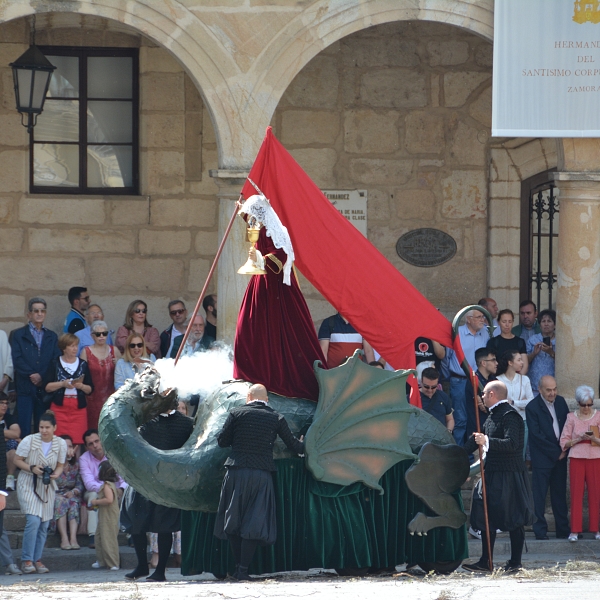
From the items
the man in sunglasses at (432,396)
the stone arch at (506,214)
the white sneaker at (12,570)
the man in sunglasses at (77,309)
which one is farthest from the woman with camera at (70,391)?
the stone arch at (506,214)

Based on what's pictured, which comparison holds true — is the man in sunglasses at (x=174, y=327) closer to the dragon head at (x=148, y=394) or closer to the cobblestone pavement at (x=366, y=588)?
the dragon head at (x=148, y=394)

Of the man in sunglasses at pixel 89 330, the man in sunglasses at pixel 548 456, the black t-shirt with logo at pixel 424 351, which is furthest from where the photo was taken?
the man in sunglasses at pixel 89 330

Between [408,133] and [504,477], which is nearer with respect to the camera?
[504,477]

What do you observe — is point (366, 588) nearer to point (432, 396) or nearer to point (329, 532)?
point (329, 532)

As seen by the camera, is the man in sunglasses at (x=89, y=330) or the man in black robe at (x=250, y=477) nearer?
Answer: the man in black robe at (x=250, y=477)

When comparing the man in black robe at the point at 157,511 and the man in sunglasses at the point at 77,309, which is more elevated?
the man in sunglasses at the point at 77,309

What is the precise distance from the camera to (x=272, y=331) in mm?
8492

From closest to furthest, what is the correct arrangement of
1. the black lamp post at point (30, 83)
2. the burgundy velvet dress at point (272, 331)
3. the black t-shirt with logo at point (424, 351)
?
the burgundy velvet dress at point (272, 331)
the black t-shirt with logo at point (424, 351)
the black lamp post at point (30, 83)

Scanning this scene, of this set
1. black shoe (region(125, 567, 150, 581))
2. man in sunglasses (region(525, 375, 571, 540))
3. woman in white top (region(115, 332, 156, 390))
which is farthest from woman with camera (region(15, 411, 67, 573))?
man in sunglasses (region(525, 375, 571, 540))

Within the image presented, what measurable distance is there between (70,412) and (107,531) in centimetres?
126

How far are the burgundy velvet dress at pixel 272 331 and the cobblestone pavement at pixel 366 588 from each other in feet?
4.18

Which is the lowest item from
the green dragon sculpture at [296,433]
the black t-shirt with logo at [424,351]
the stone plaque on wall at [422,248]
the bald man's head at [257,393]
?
the green dragon sculpture at [296,433]

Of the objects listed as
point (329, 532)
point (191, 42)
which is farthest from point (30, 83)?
point (329, 532)

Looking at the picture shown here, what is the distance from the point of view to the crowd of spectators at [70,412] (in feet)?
34.1
